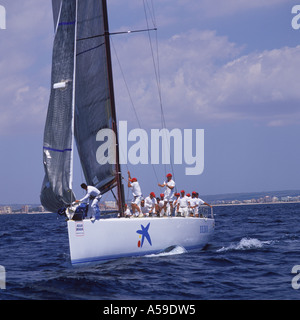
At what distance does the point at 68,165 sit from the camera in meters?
13.0

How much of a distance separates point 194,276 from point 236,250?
16.8ft

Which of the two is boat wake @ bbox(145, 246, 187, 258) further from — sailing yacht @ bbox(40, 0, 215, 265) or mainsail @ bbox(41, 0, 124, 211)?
mainsail @ bbox(41, 0, 124, 211)

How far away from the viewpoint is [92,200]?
42.9 feet

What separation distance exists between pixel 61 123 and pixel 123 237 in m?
3.38

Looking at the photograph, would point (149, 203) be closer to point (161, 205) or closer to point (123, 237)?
point (161, 205)

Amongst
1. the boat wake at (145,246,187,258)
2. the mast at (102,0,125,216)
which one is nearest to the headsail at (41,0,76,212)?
the mast at (102,0,125,216)

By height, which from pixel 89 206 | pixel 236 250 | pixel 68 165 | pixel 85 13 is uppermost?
pixel 85 13

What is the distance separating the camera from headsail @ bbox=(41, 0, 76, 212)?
12984 millimetres

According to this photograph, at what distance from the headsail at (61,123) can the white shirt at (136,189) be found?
2420mm

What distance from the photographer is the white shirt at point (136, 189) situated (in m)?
14.8

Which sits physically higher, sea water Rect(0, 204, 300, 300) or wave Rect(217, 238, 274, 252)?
sea water Rect(0, 204, 300, 300)

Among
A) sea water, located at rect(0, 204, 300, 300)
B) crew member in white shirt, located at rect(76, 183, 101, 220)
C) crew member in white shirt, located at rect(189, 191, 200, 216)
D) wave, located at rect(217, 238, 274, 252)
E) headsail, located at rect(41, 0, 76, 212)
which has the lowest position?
wave, located at rect(217, 238, 274, 252)
